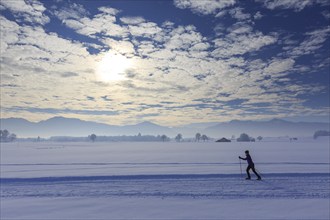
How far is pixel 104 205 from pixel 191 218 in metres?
3.64

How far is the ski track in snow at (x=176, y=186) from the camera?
11625 millimetres

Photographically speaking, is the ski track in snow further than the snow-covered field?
Yes

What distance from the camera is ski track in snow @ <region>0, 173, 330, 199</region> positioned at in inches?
458

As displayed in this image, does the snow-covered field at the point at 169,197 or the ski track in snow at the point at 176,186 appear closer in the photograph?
the snow-covered field at the point at 169,197

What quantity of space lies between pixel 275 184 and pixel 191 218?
23.6 ft

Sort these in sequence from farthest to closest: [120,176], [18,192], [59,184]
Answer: [120,176] → [59,184] → [18,192]

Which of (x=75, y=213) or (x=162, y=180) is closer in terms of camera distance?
(x=75, y=213)

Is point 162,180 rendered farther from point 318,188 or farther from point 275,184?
point 318,188

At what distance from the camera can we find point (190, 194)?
11.6 m

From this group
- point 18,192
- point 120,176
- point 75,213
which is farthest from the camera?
point 120,176

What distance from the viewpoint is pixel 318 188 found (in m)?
12.5

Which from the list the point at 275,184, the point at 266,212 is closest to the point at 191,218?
the point at 266,212

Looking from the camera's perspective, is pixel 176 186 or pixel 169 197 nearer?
pixel 169 197

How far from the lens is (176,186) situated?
13359mm
